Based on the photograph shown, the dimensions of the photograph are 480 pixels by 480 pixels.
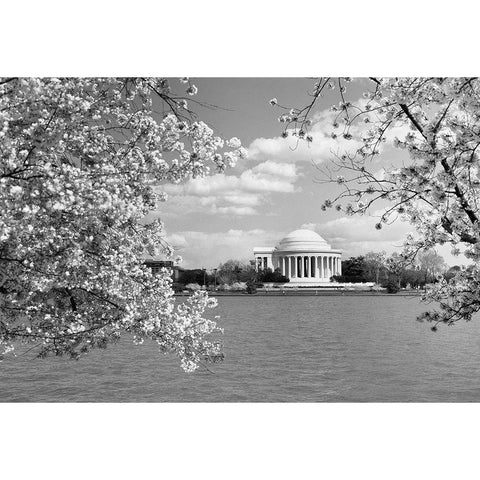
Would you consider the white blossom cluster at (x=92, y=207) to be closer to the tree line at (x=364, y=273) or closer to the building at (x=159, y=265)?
the building at (x=159, y=265)

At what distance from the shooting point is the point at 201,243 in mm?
6594

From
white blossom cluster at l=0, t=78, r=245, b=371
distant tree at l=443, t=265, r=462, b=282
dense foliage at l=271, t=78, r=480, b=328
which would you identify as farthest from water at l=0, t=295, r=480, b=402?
dense foliage at l=271, t=78, r=480, b=328

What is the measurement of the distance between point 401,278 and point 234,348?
9.77 ft

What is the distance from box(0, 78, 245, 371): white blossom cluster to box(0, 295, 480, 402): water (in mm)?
753

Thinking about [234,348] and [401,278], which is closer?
[401,278]

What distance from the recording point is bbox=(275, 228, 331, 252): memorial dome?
724 cm

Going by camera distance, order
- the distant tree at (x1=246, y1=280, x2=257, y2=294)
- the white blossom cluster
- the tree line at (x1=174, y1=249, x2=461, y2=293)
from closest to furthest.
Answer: the white blossom cluster → the tree line at (x1=174, y1=249, x2=461, y2=293) → the distant tree at (x1=246, y1=280, x2=257, y2=294)

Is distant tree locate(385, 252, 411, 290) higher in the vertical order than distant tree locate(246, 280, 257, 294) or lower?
higher

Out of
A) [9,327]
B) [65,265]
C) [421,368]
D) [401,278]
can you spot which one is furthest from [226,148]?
[421,368]

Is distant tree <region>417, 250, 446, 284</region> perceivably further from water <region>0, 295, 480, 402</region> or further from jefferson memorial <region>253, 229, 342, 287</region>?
jefferson memorial <region>253, 229, 342, 287</region>

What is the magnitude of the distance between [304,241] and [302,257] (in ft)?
4.33

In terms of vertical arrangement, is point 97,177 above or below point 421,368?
above

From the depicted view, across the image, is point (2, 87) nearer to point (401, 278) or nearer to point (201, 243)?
point (201, 243)

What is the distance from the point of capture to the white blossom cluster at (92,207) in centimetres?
355
